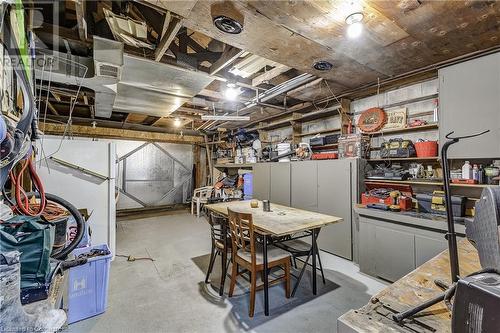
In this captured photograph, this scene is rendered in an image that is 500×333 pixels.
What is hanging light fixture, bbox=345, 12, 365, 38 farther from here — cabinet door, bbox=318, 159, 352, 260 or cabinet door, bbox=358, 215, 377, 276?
cabinet door, bbox=358, 215, 377, 276

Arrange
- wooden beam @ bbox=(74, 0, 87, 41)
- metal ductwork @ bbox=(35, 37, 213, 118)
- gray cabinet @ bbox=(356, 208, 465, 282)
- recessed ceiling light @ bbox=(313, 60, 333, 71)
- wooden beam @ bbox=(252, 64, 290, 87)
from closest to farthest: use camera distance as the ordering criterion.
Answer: wooden beam @ bbox=(74, 0, 87, 41), metal ductwork @ bbox=(35, 37, 213, 118), gray cabinet @ bbox=(356, 208, 465, 282), recessed ceiling light @ bbox=(313, 60, 333, 71), wooden beam @ bbox=(252, 64, 290, 87)

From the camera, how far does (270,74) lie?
10.2 feet

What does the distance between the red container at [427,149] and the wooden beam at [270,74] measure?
6.48 feet

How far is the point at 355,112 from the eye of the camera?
12.5 feet

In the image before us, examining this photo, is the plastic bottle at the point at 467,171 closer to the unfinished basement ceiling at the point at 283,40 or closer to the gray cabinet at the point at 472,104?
the gray cabinet at the point at 472,104

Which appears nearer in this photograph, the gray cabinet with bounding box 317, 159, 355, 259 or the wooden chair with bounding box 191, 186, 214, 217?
the gray cabinet with bounding box 317, 159, 355, 259

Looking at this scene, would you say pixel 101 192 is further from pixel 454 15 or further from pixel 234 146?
pixel 454 15

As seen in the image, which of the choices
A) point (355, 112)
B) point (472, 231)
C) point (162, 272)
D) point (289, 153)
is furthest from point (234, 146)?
point (472, 231)

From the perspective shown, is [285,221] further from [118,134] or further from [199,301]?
[118,134]

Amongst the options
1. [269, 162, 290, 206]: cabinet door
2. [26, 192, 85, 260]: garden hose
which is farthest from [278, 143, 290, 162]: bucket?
[26, 192, 85, 260]: garden hose

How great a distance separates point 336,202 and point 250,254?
5.93 feet

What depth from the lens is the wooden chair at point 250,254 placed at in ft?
7.16

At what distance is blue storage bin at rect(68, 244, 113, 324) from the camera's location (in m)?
2.11

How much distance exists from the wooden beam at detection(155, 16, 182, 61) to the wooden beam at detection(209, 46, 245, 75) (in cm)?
61
